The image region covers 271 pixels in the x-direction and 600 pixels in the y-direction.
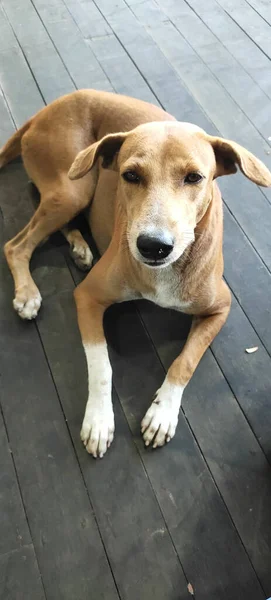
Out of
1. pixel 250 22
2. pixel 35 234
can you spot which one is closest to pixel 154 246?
pixel 35 234

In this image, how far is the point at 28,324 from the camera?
2.29 metres

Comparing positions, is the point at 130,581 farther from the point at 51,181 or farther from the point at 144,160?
the point at 51,181

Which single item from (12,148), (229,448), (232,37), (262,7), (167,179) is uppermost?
(167,179)

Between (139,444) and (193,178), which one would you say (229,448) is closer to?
(139,444)

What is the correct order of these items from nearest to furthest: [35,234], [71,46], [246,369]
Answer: [246,369] < [35,234] < [71,46]

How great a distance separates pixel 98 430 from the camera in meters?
1.95

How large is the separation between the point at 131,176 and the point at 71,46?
2.19 meters

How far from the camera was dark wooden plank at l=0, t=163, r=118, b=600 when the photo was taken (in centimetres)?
175

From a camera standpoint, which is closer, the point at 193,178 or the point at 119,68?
the point at 193,178

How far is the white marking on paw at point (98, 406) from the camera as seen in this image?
195cm

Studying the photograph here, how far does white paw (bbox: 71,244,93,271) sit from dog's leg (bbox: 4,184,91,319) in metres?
0.12

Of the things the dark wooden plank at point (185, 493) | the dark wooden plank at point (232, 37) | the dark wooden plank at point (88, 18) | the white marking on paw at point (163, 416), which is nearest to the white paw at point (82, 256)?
the dark wooden plank at point (185, 493)

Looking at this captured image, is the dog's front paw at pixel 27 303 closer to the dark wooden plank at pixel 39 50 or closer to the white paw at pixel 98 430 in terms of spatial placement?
the white paw at pixel 98 430

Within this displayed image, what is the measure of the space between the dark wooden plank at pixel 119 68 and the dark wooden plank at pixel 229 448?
1573 mm
